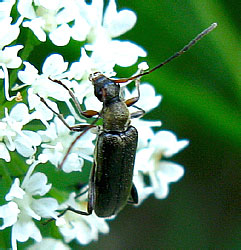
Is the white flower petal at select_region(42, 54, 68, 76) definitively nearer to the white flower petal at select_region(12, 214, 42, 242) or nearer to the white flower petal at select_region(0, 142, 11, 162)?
the white flower petal at select_region(0, 142, 11, 162)

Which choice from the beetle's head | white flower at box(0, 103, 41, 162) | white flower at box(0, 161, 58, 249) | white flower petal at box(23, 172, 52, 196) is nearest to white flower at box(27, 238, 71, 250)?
white flower at box(0, 161, 58, 249)

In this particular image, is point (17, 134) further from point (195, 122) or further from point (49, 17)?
point (195, 122)

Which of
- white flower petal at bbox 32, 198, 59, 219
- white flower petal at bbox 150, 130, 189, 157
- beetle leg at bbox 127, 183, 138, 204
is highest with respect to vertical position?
white flower petal at bbox 32, 198, 59, 219

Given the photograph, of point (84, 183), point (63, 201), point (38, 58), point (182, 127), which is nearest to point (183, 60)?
point (182, 127)

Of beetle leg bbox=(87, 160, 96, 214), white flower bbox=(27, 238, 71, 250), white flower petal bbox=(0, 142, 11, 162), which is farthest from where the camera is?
white flower bbox=(27, 238, 71, 250)

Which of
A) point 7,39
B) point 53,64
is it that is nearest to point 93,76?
point 53,64

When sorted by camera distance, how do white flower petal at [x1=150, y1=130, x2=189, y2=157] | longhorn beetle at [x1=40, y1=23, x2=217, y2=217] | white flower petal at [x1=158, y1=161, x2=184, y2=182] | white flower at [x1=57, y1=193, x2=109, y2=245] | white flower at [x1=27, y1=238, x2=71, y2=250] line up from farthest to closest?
white flower petal at [x1=158, y1=161, x2=184, y2=182] → white flower petal at [x1=150, y1=130, x2=189, y2=157] → white flower at [x1=57, y1=193, x2=109, y2=245] → white flower at [x1=27, y1=238, x2=71, y2=250] → longhorn beetle at [x1=40, y1=23, x2=217, y2=217]
